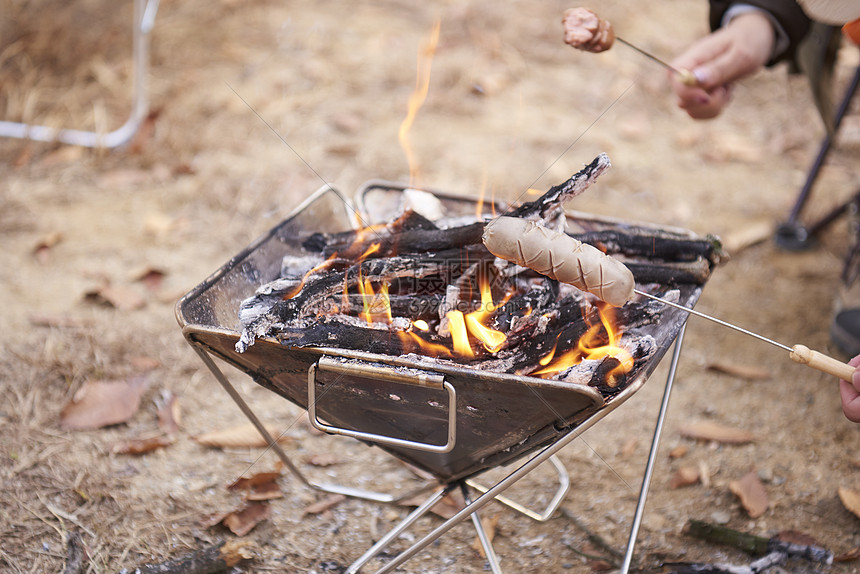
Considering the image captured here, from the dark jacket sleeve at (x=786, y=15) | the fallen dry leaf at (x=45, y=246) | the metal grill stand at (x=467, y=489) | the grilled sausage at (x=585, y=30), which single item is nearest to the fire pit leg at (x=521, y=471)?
the metal grill stand at (x=467, y=489)

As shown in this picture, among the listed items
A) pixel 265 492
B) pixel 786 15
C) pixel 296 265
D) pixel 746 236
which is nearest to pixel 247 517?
pixel 265 492

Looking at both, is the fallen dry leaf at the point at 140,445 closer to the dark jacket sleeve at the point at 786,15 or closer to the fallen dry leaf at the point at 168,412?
the fallen dry leaf at the point at 168,412

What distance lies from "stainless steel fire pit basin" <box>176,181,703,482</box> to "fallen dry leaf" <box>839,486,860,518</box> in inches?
36.1

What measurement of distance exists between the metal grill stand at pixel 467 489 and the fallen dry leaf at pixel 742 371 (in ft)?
2.61

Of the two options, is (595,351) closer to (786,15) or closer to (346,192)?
(786,15)

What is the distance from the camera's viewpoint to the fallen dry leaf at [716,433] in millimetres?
2113

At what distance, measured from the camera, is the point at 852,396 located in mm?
1206

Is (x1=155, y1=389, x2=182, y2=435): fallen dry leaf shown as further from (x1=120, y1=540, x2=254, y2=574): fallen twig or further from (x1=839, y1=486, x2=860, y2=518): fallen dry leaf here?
(x1=839, y1=486, x2=860, y2=518): fallen dry leaf

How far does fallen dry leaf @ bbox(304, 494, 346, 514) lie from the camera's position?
1853mm

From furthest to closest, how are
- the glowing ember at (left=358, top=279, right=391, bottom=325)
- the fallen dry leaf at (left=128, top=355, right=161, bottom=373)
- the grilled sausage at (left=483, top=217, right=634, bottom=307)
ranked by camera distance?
the fallen dry leaf at (left=128, top=355, right=161, bottom=373) < the glowing ember at (left=358, top=279, right=391, bottom=325) < the grilled sausage at (left=483, top=217, right=634, bottom=307)

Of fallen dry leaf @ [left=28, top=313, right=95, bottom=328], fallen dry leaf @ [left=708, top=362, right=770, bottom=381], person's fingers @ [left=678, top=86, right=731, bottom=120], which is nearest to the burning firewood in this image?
person's fingers @ [left=678, top=86, right=731, bottom=120]

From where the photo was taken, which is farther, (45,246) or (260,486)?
(45,246)

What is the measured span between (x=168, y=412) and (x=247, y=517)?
0.52 metres

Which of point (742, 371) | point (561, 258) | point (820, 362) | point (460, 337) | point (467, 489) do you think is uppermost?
point (561, 258)
